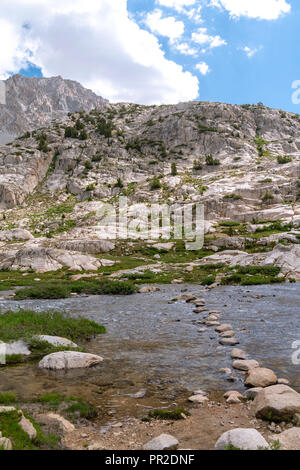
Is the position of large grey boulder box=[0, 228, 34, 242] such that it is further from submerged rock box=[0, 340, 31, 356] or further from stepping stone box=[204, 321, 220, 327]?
stepping stone box=[204, 321, 220, 327]

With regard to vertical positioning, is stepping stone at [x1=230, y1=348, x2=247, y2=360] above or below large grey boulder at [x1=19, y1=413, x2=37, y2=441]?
below

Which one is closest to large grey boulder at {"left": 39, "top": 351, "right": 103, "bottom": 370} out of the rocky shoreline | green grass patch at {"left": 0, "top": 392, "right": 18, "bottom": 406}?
green grass patch at {"left": 0, "top": 392, "right": 18, "bottom": 406}

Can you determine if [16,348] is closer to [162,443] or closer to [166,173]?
[162,443]

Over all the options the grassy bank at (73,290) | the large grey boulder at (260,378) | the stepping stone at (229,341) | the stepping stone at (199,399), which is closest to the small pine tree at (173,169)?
the grassy bank at (73,290)

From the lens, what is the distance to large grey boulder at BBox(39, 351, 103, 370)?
32.5ft

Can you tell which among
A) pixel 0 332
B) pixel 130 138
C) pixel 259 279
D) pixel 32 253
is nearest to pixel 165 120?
pixel 130 138

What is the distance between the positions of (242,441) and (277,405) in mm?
1754

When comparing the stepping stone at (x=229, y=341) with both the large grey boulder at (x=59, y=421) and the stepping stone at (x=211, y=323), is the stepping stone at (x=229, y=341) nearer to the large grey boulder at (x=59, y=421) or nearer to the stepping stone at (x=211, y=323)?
the stepping stone at (x=211, y=323)

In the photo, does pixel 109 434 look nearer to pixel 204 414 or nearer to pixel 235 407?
pixel 204 414

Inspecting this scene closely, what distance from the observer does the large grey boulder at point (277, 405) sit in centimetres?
655

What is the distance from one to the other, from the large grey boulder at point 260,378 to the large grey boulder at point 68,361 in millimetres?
4980

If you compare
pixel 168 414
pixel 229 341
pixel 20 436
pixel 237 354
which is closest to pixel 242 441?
pixel 168 414

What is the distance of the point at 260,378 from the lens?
8.41 m

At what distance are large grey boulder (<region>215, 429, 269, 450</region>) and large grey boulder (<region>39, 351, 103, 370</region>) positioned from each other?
18.8ft
